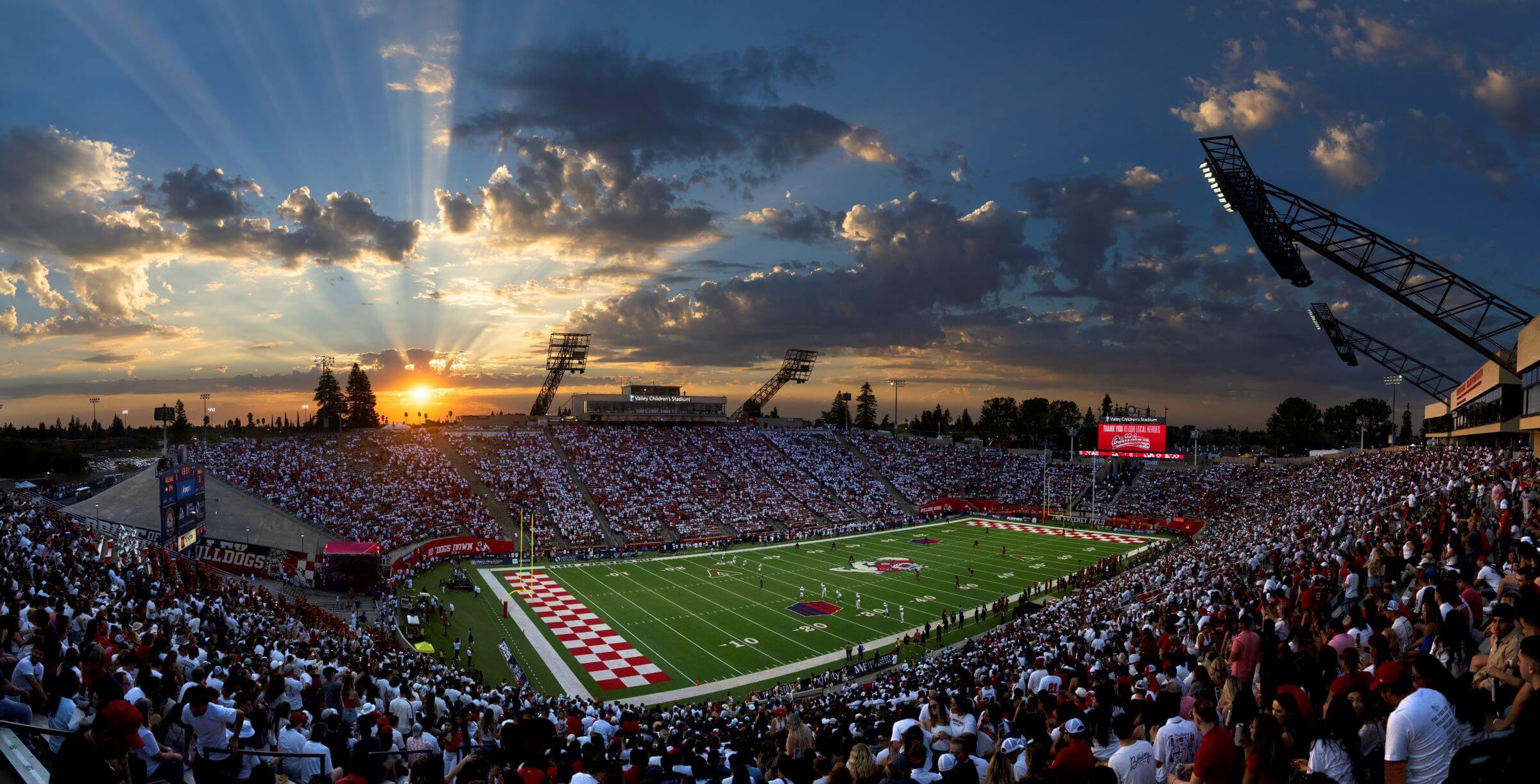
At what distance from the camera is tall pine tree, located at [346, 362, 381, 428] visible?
95.5m

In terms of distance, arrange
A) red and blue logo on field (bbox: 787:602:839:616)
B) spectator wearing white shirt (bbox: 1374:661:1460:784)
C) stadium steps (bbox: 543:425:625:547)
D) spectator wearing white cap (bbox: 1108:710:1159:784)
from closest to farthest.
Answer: spectator wearing white shirt (bbox: 1374:661:1460:784) → spectator wearing white cap (bbox: 1108:710:1159:784) → red and blue logo on field (bbox: 787:602:839:616) → stadium steps (bbox: 543:425:625:547)

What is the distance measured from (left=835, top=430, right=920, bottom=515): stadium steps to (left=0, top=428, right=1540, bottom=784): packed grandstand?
114ft

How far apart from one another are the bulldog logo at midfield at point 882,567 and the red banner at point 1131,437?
30.6 metres

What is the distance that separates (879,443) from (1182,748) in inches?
3063

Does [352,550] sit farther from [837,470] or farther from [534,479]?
[837,470]

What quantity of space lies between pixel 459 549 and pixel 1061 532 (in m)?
44.3

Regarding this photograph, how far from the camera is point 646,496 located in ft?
194

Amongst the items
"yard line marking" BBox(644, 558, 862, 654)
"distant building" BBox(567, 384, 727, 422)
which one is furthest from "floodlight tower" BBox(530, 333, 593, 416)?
"yard line marking" BBox(644, 558, 862, 654)

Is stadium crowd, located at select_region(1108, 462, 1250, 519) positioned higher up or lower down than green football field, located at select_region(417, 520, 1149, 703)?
higher up

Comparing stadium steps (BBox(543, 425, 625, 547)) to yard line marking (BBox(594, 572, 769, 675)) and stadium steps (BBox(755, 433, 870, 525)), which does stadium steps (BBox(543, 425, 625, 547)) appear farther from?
stadium steps (BBox(755, 433, 870, 525))

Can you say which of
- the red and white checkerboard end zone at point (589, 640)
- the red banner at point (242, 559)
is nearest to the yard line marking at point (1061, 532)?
the red and white checkerboard end zone at point (589, 640)

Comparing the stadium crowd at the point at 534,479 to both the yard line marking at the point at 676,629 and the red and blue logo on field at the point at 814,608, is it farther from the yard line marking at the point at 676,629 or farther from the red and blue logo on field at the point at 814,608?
the red and blue logo on field at the point at 814,608

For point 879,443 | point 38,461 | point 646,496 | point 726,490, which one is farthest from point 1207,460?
point 38,461

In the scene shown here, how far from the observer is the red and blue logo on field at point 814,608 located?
3506 centimetres
